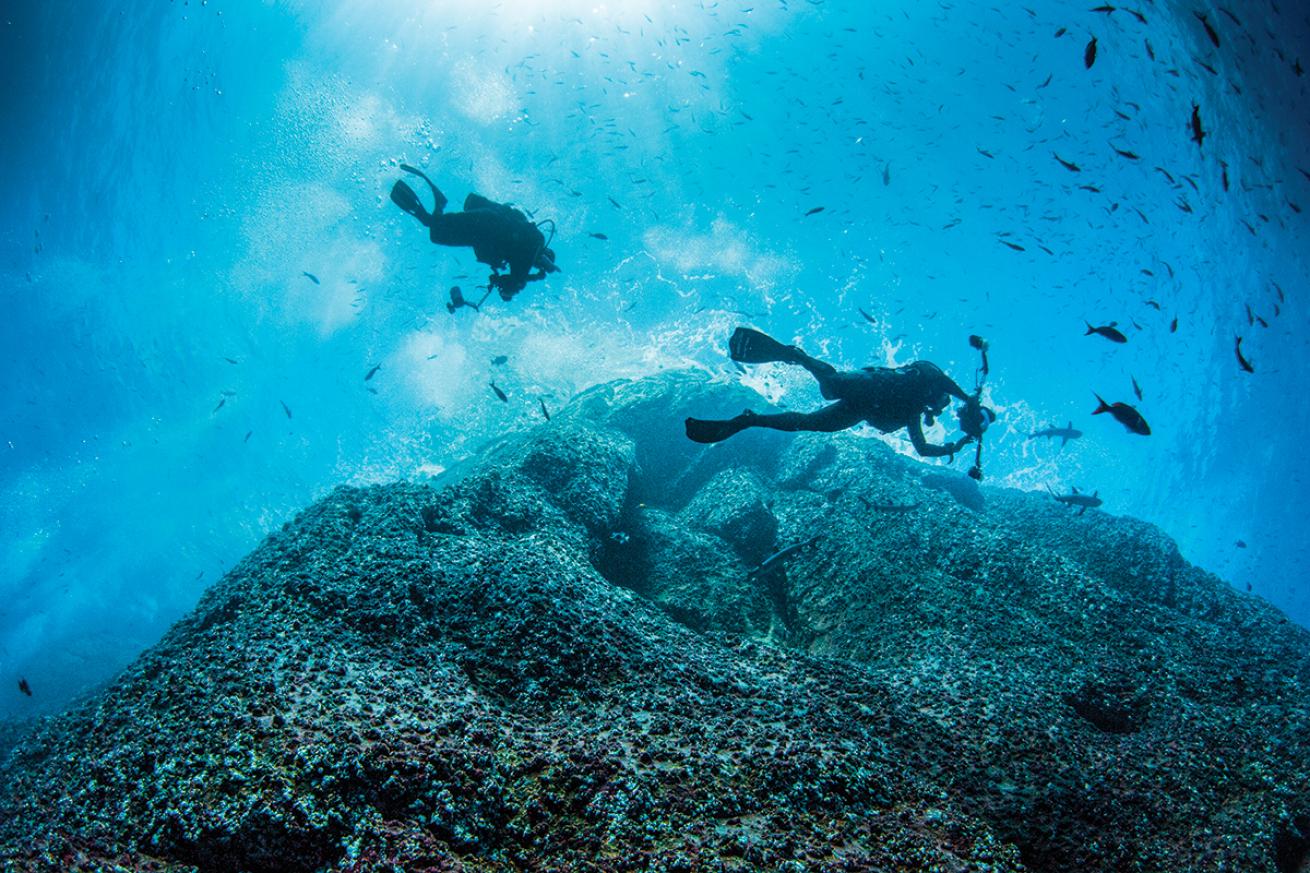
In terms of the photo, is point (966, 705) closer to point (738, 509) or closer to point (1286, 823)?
point (1286, 823)

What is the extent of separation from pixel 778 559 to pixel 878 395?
10.9ft

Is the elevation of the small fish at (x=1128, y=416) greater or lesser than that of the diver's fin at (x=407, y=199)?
greater

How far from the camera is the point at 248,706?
3.41 metres

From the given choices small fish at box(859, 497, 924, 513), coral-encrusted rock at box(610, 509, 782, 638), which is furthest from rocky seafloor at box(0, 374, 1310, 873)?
small fish at box(859, 497, 924, 513)

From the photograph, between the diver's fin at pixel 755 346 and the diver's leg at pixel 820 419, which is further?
the diver's fin at pixel 755 346

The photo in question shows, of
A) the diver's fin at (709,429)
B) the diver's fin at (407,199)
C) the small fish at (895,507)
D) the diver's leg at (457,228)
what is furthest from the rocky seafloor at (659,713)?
the diver's fin at (407,199)

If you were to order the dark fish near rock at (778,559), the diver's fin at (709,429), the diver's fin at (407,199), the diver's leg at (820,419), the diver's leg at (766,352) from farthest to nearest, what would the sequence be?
the diver's fin at (407,199) → the dark fish near rock at (778,559) → the diver's leg at (766,352) → the diver's leg at (820,419) → the diver's fin at (709,429)

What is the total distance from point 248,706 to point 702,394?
1526 cm

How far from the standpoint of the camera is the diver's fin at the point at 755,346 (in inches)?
288

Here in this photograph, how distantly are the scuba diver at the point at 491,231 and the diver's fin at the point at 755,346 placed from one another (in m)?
4.38

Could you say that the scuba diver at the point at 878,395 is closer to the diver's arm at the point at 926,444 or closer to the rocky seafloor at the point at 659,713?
the diver's arm at the point at 926,444

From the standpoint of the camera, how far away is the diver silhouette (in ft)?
23.3

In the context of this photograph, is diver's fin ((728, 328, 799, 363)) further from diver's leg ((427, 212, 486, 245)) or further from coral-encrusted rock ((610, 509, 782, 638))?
diver's leg ((427, 212, 486, 245))

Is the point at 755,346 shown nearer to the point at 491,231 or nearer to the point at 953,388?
the point at 953,388
